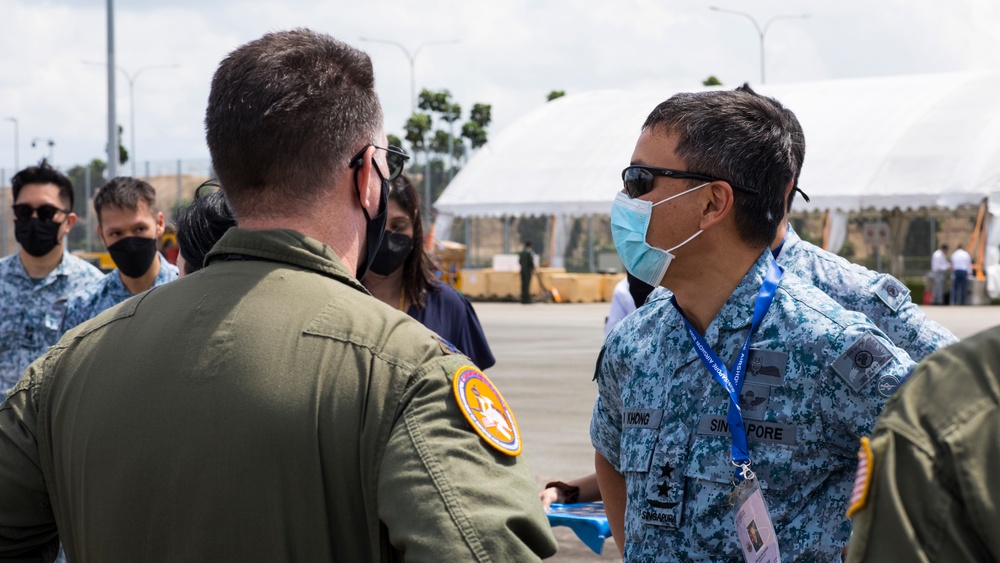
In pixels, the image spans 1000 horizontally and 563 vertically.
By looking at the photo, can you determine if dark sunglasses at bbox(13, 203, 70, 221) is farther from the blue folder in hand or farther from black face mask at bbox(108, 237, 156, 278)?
the blue folder in hand

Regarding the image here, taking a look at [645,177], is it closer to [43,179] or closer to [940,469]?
[940,469]

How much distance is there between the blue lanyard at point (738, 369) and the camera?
2607mm

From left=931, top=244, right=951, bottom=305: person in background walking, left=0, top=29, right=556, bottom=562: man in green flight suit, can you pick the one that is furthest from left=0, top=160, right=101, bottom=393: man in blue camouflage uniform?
left=931, top=244, right=951, bottom=305: person in background walking

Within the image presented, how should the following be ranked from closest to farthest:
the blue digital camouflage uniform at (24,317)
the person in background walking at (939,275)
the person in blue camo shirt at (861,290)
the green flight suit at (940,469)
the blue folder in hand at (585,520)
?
the green flight suit at (940,469) < the blue folder in hand at (585,520) < the person in blue camo shirt at (861,290) < the blue digital camouflage uniform at (24,317) < the person in background walking at (939,275)

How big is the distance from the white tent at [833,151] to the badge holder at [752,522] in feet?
→ 99.6

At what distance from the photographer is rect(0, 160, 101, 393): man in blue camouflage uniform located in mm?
5797

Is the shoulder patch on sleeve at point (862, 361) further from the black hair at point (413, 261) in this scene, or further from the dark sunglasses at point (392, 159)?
the black hair at point (413, 261)

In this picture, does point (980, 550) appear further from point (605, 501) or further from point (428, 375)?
point (605, 501)

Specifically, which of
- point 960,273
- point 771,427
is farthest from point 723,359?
point 960,273

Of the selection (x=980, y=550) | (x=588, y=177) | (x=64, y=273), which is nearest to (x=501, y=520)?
(x=980, y=550)

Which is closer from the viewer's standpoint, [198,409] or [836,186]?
[198,409]

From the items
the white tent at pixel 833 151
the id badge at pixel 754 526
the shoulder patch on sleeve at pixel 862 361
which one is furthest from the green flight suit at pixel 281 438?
the white tent at pixel 833 151

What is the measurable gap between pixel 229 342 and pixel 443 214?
3826 centimetres

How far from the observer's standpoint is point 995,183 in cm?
3052
